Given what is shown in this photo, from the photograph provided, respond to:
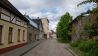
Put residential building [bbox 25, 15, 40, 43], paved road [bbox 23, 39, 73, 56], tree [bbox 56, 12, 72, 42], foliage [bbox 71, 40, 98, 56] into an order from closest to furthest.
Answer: foliage [bbox 71, 40, 98, 56]
paved road [bbox 23, 39, 73, 56]
residential building [bbox 25, 15, 40, 43]
tree [bbox 56, 12, 72, 42]

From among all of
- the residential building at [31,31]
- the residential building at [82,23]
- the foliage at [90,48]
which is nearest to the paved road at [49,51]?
the foliage at [90,48]

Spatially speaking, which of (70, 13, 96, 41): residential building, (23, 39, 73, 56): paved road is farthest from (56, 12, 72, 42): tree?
(23, 39, 73, 56): paved road

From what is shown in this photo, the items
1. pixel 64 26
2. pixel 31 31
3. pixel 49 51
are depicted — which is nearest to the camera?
pixel 49 51

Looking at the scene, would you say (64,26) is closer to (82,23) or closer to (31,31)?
(31,31)

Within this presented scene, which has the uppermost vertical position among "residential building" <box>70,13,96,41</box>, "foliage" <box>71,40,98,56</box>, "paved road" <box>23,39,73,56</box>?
"residential building" <box>70,13,96,41</box>

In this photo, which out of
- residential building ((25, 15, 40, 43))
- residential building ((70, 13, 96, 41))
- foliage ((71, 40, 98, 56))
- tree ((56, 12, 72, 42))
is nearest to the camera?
residential building ((70, 13, 96, 41))

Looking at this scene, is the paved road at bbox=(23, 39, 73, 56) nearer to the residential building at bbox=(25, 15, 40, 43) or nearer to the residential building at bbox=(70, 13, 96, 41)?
the residential building at bbox=(70, 13, 96, 41)

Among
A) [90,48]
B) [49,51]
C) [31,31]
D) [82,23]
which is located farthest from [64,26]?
[90,48]

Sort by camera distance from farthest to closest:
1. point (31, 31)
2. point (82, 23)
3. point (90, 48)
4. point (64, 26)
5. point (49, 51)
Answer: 1. point (64, 26)
2. point (31, 31)
3. point (82, 23)
4. point (49, 51)
5. point (90, 48)

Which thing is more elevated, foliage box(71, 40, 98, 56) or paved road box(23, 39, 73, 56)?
foliage box(71, 40, 98, 56)

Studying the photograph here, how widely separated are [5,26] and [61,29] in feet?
106

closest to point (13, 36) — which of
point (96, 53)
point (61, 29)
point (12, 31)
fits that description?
point (12, 31)

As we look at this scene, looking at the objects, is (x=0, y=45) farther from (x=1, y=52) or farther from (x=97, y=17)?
(x=97, y=17)

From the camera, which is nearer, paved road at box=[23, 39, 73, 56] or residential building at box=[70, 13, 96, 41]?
residential building at box=[70, 13, 96, 41]
